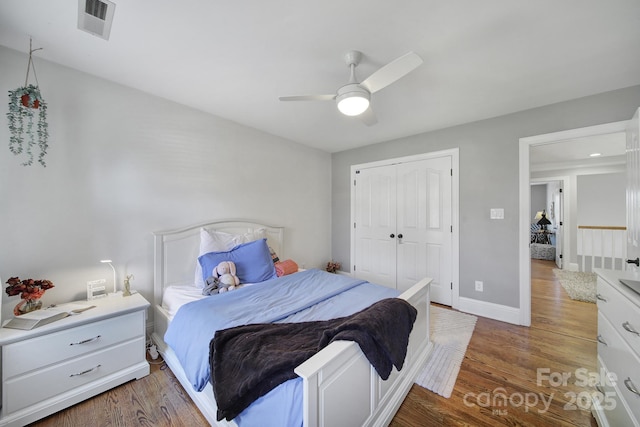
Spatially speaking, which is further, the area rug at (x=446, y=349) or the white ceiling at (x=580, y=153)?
the white ceiling at (x=580, y=153)

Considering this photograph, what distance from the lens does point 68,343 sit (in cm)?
158

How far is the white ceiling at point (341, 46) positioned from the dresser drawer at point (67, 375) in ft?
7.15

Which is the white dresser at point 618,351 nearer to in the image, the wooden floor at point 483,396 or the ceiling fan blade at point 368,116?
the wooden floor at point 483,396

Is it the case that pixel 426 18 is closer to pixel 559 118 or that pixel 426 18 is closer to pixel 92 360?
pixel 559 118

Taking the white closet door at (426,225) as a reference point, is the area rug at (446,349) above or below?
below

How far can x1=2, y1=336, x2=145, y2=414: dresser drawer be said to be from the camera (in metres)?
1.42

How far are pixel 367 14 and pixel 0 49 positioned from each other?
2565 mm

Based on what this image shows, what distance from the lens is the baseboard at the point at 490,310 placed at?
2775mm

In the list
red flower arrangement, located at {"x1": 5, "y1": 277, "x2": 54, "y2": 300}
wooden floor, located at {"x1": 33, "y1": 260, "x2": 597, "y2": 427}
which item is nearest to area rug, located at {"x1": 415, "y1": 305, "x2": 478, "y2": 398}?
wooden floor, located at {"x1": 33, "y1": 260, "x2": 597, "y2": 427}

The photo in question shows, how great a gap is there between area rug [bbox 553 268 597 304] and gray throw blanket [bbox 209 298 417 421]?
12.8 feet

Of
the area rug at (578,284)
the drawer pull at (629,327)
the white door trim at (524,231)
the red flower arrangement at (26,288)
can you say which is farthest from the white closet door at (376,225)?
the red flower arrangement at (26,288)

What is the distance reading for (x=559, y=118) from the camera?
252 cm

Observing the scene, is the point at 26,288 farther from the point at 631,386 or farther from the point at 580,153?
the point at 580,153

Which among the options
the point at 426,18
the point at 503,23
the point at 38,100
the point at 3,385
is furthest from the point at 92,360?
the point at 503,23
